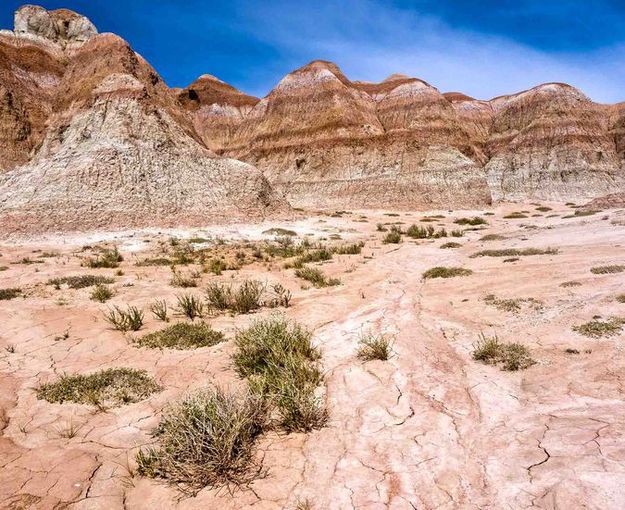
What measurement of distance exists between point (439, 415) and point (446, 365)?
1.27m

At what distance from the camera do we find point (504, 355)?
17.1 ft

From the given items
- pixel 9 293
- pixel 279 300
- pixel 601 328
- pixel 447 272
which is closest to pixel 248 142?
pixel 9 293

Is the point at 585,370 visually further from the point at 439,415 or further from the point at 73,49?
the point at 73,49

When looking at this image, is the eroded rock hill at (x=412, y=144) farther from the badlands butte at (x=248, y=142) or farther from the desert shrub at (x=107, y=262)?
the desert shrub at (x=107, y=262)

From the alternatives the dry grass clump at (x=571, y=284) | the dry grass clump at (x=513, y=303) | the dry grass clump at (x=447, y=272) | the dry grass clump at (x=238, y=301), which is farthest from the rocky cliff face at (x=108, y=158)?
the dry grass clump at (x=571, y=284)

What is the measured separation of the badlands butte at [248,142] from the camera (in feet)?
84.6

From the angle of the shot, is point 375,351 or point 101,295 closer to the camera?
point 375,351

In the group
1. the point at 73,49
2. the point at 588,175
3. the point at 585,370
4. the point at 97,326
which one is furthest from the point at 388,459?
the point at 588,175

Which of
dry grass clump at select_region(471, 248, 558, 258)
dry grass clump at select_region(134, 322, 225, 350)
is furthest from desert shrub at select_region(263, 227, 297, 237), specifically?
dry grass clump at select_region(134, 322, 225, 350)

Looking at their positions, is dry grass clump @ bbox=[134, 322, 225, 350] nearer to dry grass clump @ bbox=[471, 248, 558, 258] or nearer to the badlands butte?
dry grass clump @ bbox=[471, 248, 558, 258]

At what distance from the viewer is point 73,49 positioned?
167 ft

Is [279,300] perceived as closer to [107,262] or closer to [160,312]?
[160,312]

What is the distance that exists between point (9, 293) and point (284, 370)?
8.30 m

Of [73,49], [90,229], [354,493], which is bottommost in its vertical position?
[354,493]
